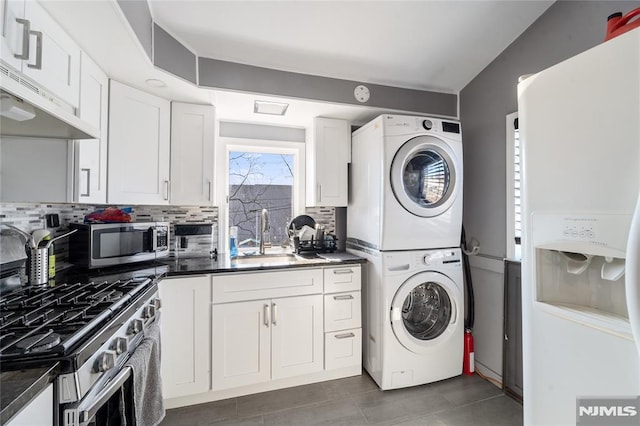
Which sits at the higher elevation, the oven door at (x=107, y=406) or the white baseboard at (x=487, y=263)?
the white baseboard at (x=487, y=263)

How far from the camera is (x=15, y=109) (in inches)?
35.0

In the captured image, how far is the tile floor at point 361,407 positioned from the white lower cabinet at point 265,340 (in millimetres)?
147

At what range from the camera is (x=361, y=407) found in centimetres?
187

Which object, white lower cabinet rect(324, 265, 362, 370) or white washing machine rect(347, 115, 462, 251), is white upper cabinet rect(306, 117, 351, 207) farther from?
white lower cabinet rect(324, 265, 362, 370)

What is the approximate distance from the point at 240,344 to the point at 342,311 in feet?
2.54

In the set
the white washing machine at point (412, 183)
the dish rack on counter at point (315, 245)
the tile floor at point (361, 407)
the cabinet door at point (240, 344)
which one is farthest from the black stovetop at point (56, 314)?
the white washing machine at point (412, 183)

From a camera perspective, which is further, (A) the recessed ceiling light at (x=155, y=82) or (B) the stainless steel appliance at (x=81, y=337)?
(A) the recessed ceiling light at (x=155, y=82)

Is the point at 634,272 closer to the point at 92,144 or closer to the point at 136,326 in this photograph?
the point at 136,326

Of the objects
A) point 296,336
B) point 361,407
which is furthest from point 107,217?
point 361,407

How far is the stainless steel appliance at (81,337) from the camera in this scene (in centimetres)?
79

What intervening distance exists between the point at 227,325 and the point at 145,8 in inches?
75.5

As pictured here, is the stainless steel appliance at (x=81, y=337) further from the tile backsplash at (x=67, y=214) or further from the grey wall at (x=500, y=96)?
the grey wall at (x=500, y=96)

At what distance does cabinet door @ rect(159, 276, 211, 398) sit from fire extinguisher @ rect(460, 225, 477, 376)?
2.00 m

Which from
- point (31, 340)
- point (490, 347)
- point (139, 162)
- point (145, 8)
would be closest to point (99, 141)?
point (139, 162)
